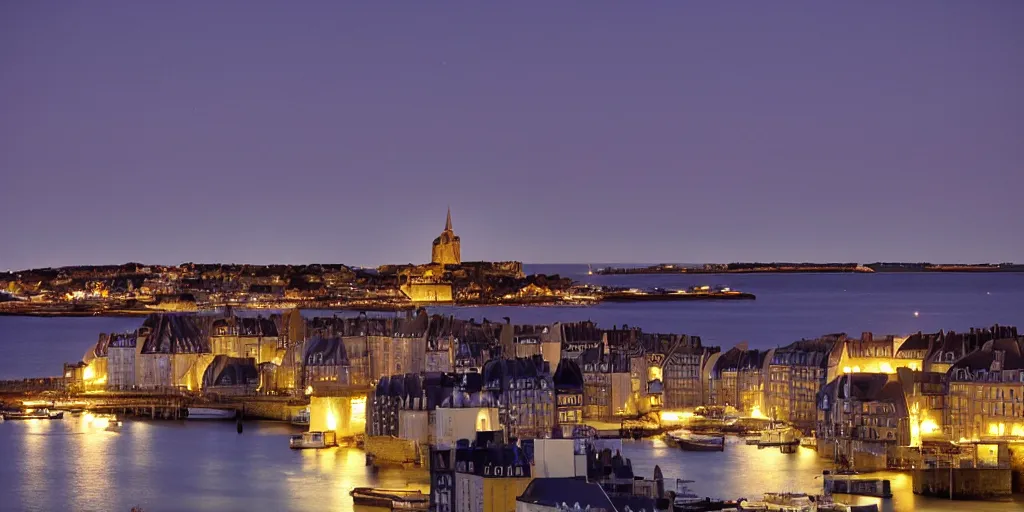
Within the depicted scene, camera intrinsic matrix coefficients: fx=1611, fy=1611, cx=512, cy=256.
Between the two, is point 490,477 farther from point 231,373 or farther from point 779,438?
point 231,373

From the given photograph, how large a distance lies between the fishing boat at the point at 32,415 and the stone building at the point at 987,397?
29.7 m

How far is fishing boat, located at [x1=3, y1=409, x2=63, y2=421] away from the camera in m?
54.0

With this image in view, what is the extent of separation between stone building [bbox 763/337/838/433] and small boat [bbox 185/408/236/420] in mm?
19461

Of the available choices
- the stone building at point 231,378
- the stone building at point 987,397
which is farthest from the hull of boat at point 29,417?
the stone building at point 987,397

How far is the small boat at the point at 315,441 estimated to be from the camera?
4459 centimetres

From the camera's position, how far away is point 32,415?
178ft

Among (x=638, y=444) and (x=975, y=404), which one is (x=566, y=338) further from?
(x=975, y=404)

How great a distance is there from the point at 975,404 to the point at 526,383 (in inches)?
447

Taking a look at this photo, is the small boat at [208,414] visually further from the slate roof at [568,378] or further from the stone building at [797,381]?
the stone building at [797,381]

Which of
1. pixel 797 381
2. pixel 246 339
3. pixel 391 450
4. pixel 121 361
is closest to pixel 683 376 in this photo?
pixel 797 381

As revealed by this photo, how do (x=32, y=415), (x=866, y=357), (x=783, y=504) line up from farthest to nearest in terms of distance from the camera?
(x=32, y=415) < (x=866, y=357) < (x=783, y=504)

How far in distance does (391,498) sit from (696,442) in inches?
495

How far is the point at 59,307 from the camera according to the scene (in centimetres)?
17025

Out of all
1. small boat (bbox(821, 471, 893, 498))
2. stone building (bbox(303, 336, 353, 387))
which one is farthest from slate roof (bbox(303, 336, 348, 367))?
small boat (bbox(821, 471, 893, 498))
